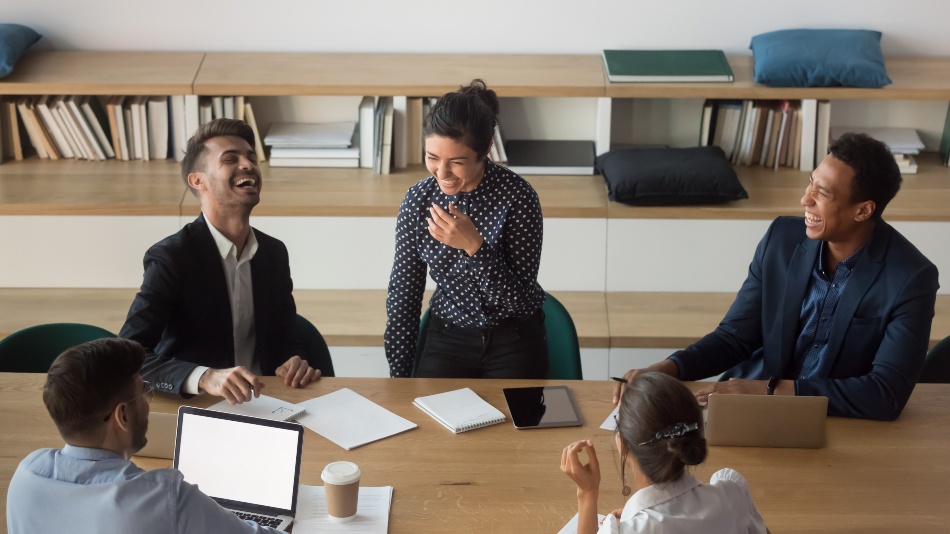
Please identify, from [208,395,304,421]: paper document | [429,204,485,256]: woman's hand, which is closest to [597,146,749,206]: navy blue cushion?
[429,204,485,256]: woman's hand

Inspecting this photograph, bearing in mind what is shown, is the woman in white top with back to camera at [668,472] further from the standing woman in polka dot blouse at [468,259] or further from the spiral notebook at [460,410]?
the standing woman in polka dot blouse at [468,259]

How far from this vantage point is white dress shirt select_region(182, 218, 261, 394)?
255cm

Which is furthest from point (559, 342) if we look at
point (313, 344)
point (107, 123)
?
point (107, 123)

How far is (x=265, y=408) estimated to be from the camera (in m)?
2.22

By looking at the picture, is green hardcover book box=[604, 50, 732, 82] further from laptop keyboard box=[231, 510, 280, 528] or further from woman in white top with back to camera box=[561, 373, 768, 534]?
laptop keyboard box=[231, 510, 280, 528]

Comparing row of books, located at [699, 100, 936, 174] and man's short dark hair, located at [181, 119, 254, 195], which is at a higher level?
man's short dark hair, located at [181, 119, 254, 195]

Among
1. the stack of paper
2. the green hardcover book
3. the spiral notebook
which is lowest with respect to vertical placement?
the spiral notebook

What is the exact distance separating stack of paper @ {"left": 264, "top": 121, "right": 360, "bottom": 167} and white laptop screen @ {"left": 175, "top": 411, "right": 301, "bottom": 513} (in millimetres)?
2235

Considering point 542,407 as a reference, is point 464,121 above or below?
above

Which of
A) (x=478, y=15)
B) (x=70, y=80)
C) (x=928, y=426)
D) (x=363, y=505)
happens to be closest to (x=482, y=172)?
(x=363, y=505)

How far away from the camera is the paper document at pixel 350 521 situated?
1.83 metres

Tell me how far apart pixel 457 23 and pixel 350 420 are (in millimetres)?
2265

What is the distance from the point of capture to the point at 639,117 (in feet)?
13.6

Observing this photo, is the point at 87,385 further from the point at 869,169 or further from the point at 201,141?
the point at 869,169
